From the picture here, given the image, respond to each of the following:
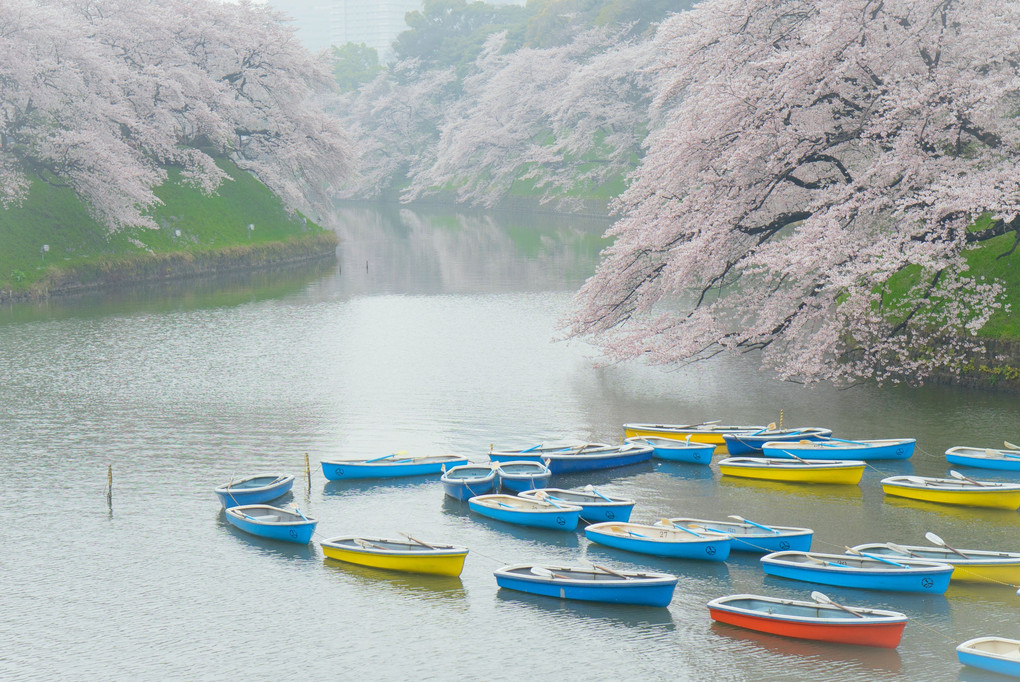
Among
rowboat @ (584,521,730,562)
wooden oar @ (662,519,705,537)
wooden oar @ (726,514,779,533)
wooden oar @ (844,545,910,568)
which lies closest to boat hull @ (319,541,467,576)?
rowboat @ (584,521,730,562)

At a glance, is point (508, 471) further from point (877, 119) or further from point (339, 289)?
point (339, 289)

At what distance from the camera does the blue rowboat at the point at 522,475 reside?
2319 centimetres

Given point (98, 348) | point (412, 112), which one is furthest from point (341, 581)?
point (412, 112)

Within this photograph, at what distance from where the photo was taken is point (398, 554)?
18859 millimetres

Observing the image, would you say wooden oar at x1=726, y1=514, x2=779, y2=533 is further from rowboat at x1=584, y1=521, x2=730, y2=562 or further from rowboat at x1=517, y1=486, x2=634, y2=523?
rowboat at x1=517, y1=486, x2=634, y2=523

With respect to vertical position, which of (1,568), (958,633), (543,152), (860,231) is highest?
(543,152)

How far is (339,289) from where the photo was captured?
182 ft

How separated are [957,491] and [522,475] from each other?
9.43 m

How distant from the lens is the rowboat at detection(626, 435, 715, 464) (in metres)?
25.3

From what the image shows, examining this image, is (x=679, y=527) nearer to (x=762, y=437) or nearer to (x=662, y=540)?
(x=662, y=540)

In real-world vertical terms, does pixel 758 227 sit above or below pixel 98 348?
above

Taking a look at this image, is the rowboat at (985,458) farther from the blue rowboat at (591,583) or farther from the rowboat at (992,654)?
the blue rowboat at (591,583)

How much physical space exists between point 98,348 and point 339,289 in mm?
18823

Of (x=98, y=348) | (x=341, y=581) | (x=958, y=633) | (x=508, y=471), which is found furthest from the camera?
(x=98, y=348)
